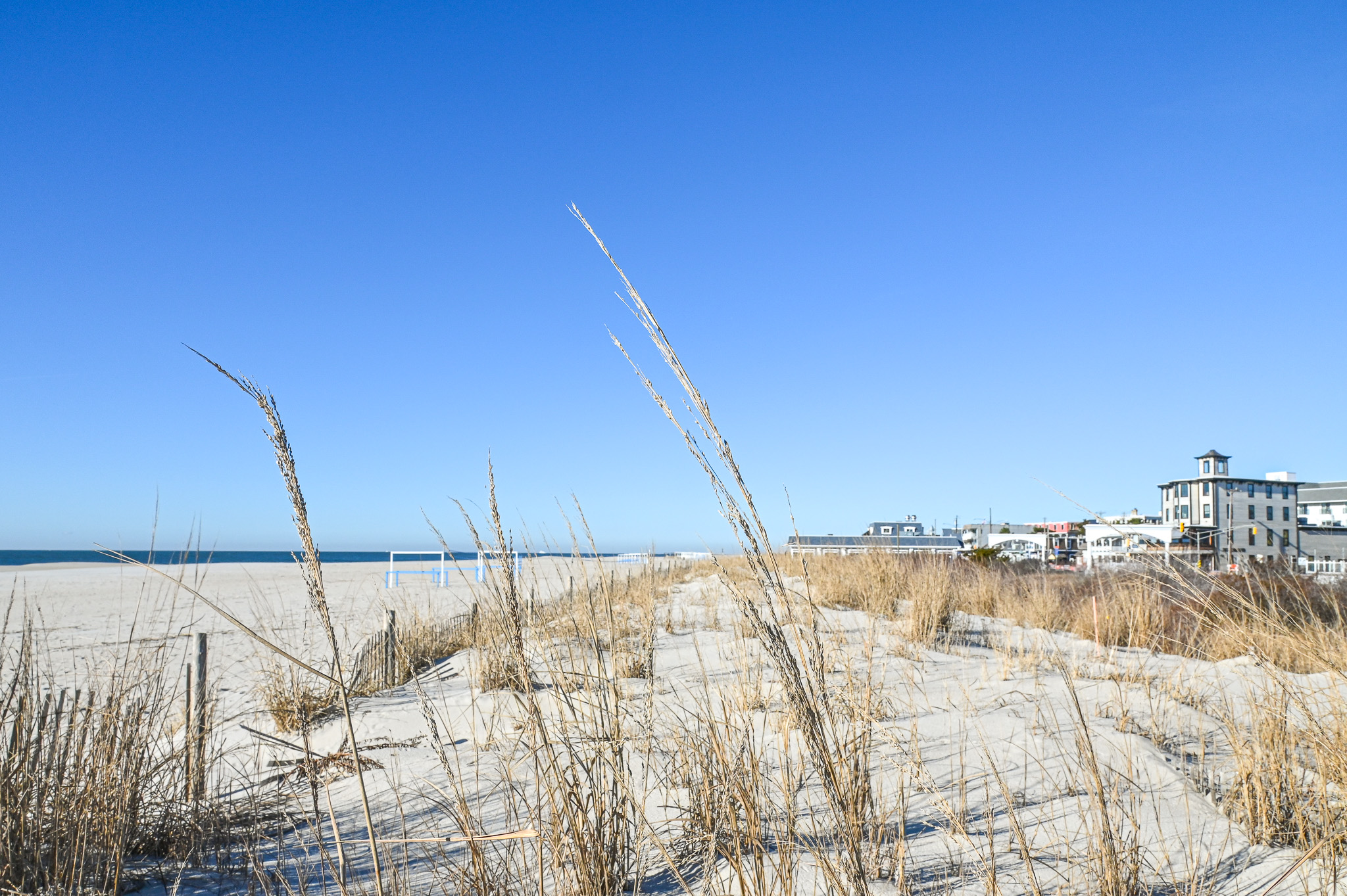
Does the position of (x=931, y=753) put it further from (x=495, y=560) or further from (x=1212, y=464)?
(x=1212, y=464)

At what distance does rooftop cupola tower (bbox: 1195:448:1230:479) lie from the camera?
44875 millimetres

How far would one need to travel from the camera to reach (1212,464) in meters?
45.4

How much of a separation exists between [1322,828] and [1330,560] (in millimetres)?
22878

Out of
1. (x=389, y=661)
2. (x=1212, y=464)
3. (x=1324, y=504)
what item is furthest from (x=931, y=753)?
(x=1324, y=504)

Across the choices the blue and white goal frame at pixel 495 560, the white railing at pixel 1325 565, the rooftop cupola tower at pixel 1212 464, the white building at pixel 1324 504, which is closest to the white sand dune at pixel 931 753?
the blue and white goal frame at pixel 495 560

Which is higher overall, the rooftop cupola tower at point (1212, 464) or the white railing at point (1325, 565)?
the rooftop cupola tower at point (1212, 464)

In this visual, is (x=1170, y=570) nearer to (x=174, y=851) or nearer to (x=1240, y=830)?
(x=1240, y=830)

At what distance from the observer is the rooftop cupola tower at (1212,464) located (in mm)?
44875

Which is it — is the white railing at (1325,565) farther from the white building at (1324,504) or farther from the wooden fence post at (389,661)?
the white building at (1324,504)

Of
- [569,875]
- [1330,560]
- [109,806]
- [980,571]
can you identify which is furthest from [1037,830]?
[1330,560]

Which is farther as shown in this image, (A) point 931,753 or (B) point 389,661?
(B) point 389,661

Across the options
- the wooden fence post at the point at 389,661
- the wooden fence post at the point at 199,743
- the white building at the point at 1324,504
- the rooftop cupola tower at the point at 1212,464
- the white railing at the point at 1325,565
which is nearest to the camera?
the wooden fence post at the point at 199,743

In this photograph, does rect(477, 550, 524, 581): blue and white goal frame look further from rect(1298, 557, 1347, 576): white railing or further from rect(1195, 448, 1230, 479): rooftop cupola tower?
rect(1195, 448, 1230, 479): rooftop cupola tower

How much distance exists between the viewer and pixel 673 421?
4.30 ft
